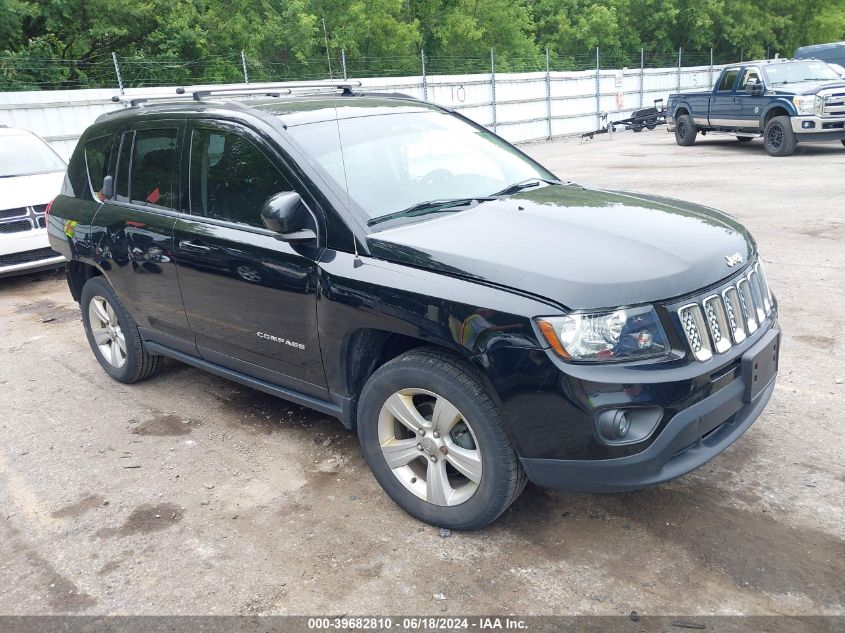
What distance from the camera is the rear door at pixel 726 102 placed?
653 inches

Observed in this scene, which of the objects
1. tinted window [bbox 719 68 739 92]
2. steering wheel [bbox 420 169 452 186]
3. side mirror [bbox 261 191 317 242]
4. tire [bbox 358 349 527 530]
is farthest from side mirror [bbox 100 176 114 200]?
tinted window [bbox 719 68 739 92]

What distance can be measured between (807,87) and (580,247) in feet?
47.9

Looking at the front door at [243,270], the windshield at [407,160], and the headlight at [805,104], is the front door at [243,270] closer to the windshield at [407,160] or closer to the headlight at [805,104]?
→ the windshield at [407,160]

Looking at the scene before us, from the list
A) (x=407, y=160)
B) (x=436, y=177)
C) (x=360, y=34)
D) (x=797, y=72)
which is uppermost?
(x=360, y=34)

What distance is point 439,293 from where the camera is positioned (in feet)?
9.77

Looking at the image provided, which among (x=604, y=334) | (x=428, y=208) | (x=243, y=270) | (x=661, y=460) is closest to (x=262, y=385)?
(x=243, y=270)

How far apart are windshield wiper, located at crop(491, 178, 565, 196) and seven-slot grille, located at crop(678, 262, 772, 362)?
1.28 m

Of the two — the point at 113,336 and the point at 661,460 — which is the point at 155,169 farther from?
the point at 661,460

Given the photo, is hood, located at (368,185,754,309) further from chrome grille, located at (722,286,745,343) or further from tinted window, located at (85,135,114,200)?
tinted window, located at (85,135,114,200)

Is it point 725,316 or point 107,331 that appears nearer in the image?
point 725,316

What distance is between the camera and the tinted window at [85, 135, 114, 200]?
489 cm

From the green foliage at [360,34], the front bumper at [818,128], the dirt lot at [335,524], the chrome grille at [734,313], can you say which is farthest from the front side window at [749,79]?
the chrome grille at [734,313]

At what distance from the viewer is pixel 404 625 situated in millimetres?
2729

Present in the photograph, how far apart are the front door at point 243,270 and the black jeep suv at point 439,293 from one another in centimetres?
1
